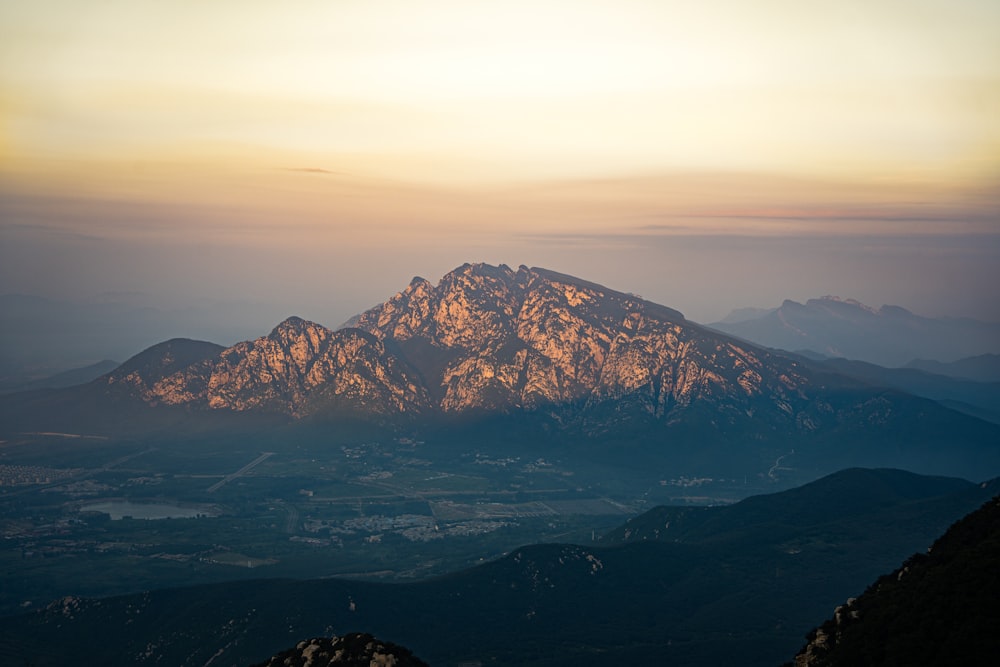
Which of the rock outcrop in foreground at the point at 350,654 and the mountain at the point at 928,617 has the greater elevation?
the mountain at the point at 928,617

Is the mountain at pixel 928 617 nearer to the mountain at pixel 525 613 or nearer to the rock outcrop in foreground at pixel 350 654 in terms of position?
the rock outcrop in foreground at pixel 350 654

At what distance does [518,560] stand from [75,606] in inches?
3018

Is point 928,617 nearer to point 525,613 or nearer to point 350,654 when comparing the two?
point 350,654

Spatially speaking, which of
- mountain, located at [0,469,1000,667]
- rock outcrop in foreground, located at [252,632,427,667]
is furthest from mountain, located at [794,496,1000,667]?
mountain, located at [0,469,1000,667]

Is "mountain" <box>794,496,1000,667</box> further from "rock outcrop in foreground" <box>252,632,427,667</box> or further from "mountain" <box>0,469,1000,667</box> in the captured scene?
"mountain" <box>0,469,1000,667</box>

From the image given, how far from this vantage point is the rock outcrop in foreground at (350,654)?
287 feet

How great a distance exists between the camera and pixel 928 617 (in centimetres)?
7631

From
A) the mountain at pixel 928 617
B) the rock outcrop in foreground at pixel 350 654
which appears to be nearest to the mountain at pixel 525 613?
the mountain at pixel 928 617

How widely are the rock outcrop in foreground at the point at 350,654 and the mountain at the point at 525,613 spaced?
2233 inches

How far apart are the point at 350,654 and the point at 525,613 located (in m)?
87.2

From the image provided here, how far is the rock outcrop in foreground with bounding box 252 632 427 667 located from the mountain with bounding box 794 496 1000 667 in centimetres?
3296

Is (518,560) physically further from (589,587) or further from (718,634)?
(718,634)

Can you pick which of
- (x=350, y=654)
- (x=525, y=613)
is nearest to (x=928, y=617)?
(x=350, y=654)

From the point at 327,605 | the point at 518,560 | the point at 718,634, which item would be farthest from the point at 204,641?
the point at 718,634
